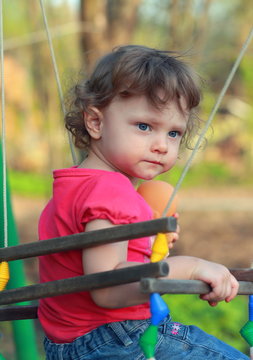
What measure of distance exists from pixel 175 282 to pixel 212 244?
776 cm

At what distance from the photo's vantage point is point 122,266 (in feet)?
5.95

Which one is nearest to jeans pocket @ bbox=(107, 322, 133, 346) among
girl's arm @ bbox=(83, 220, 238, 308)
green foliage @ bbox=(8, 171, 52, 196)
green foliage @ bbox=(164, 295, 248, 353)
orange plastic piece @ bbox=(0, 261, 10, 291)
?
girl's arm @ bbox=(83, 220, 238, 308)

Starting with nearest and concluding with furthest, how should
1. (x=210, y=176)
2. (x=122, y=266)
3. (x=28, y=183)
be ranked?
(x=122, y=266) < (x=28, y=183) < (x=210, y=176)

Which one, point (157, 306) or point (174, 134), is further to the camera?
point (174, 134)

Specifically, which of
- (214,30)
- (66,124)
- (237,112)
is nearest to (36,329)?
(66,124)

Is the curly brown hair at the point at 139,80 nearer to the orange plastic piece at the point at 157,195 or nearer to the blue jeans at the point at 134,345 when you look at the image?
the orange plastic piece at the point at 157,195

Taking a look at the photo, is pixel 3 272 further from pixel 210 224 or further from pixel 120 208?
pixel 210 224

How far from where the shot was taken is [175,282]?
1688mm

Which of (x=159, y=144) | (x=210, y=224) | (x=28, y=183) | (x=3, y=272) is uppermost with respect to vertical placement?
(x=159, y=144)

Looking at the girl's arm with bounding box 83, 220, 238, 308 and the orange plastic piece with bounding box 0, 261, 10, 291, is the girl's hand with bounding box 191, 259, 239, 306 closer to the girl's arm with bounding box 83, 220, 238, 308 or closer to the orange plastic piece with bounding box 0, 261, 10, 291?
the girl's arm with bounding box 83, 220, 238, 308

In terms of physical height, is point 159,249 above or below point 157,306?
above

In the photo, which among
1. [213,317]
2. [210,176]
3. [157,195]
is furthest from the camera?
[210,176]

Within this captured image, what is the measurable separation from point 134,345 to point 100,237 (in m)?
0.39

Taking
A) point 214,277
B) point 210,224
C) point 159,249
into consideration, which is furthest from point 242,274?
point 210,224
